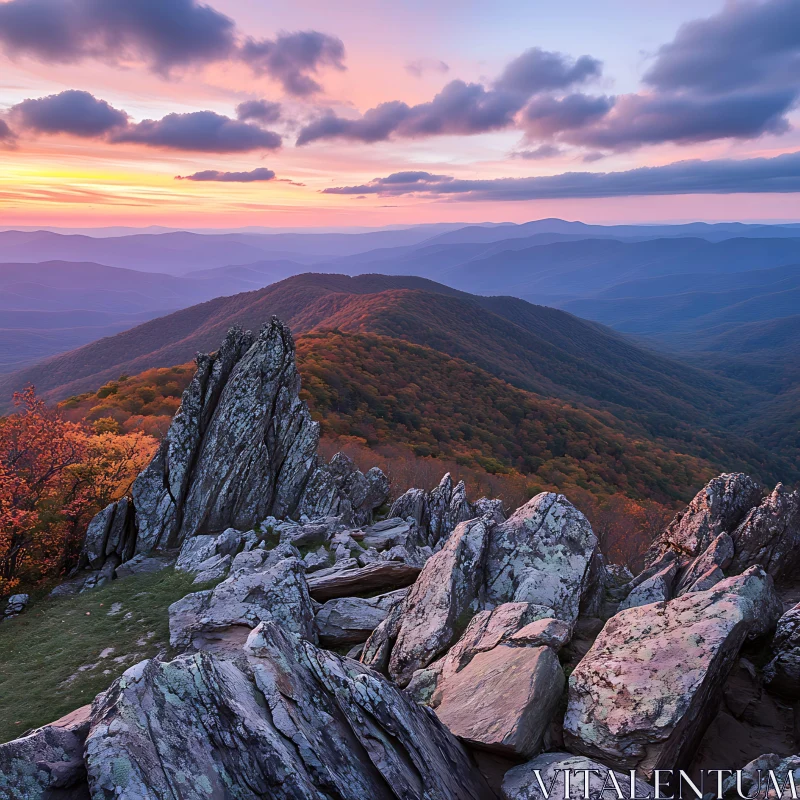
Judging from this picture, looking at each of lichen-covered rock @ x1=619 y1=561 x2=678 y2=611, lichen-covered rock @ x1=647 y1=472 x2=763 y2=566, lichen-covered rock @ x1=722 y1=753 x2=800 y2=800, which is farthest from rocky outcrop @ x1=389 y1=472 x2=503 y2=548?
lichen-covered rock @ x1=722 y1=753 x2=800 y2=800

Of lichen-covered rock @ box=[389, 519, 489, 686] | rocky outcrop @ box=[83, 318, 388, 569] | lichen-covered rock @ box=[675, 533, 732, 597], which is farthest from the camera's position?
rocky outcrop @ box=[83, 318, 388, 569]

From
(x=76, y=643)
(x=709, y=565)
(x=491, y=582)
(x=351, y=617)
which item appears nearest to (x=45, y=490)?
(x=76, y=643)

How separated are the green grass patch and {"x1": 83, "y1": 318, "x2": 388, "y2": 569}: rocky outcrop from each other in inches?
168

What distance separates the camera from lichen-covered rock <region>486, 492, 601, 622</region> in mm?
16891

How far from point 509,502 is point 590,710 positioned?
46174mm

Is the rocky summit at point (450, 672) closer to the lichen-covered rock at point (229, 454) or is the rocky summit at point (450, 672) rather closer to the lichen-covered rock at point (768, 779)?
the lichen-covered rock at point (768, 779)

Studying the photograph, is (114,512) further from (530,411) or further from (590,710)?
(530,411)

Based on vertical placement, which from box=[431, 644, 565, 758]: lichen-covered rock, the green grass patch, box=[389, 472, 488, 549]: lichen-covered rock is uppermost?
box=[431, 644, 565, 758]: lichen-covered rock

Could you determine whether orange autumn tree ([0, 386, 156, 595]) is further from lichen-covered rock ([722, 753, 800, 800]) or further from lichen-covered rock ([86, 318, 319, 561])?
lichen-covered rock ([722, 753, 800, 800])

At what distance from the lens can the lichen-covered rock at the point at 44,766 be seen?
6.52 meters

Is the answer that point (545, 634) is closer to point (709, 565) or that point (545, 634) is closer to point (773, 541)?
point (709, 565)

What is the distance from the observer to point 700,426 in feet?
623

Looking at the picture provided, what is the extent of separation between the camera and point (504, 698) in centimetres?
1084

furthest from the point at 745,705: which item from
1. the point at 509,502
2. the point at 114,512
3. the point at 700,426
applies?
the point at 700,426
